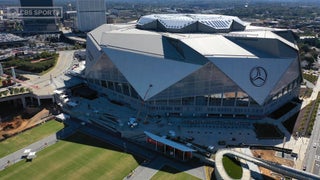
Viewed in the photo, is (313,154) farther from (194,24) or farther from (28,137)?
(28,137)

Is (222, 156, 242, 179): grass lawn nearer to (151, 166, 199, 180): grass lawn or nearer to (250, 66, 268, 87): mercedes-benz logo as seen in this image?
(151, 166, 199, 180): grass lawn

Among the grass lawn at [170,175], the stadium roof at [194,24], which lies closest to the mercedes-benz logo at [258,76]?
the stadium roof at [194,24]

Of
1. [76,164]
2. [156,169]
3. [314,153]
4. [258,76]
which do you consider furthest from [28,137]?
[314,153]

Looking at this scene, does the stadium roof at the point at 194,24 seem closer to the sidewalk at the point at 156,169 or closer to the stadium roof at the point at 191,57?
the stadium roof at the point at 191,57

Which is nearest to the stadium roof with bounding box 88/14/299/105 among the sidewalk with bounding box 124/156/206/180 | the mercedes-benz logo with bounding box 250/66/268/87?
the mercedes-benz logo with bounding box 250/66/268/87

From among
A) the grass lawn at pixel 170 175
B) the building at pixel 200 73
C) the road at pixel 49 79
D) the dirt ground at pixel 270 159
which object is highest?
the building at pixel 200 73

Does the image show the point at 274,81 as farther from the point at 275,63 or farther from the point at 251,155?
the point at 251,155

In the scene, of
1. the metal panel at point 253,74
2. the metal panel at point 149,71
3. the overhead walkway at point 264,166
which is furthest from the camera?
the metal panel at point 149,71
